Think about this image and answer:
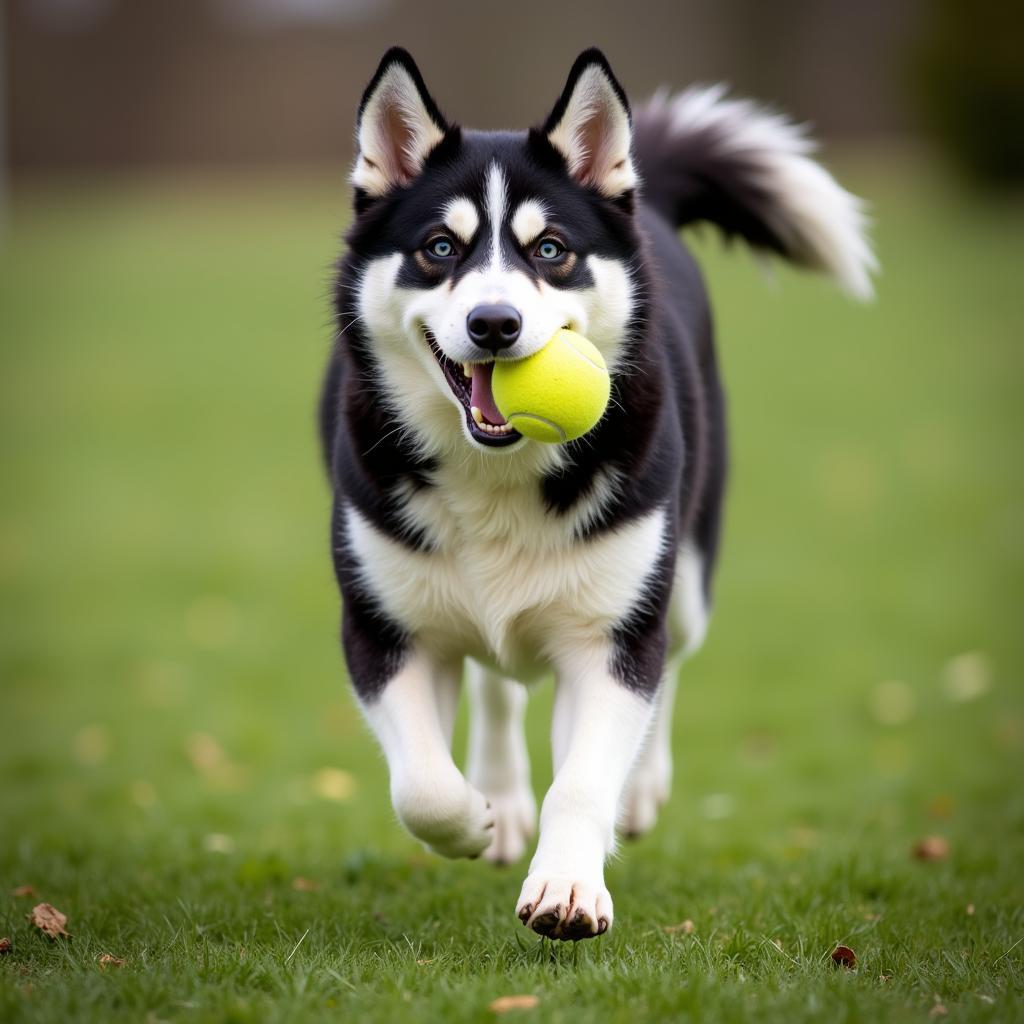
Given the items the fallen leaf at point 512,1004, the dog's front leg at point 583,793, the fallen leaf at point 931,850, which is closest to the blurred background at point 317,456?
the fallen leaf at point 931,850

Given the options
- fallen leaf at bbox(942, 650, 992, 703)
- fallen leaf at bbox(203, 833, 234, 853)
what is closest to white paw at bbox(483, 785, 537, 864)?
fallen leaf at bbox(203, 833, 234, 853)

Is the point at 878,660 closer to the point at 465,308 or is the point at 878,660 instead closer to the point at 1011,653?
the point at 1011,653

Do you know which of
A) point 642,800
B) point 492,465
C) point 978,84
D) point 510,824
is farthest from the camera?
point 978,84

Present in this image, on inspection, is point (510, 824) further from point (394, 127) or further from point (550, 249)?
point (394, 127)

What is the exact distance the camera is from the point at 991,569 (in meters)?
9.97

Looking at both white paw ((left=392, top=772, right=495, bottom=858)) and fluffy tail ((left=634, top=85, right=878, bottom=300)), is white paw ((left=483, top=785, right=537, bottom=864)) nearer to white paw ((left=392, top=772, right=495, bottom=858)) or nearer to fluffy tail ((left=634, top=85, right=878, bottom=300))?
white paw ((left=392, top=772, right=495, bottom=858))

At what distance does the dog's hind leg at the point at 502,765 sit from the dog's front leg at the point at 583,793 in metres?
0.82

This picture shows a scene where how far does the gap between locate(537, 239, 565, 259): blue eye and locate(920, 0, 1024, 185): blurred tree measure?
20775mm

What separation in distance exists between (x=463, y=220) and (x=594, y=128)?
19.3 inches

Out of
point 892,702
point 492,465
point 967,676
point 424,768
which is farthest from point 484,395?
point 967,676

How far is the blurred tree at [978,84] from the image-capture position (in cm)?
2242

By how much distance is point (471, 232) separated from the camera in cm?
373

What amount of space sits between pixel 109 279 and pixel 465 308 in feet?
65.5

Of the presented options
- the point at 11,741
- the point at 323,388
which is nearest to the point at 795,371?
the point at 11,741
